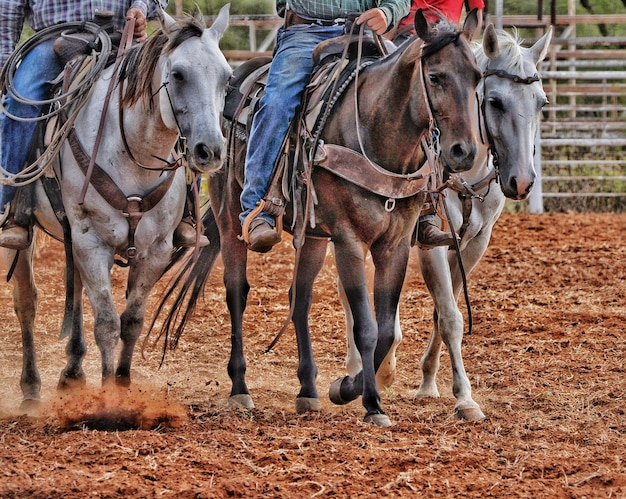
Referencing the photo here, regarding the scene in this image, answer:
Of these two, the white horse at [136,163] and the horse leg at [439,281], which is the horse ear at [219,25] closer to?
the white horse at [136,163]

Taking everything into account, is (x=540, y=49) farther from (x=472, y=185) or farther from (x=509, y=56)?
(x=472, y=185)

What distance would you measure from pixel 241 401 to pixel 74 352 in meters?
1.01

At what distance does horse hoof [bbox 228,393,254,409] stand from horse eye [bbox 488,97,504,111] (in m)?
2.21

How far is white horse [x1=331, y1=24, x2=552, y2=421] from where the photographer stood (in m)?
5.67

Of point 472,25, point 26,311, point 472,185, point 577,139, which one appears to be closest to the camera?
point 472,25

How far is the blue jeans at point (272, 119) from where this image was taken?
567cm

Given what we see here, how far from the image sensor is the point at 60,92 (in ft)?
19.2

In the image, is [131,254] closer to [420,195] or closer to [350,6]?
[420,195]

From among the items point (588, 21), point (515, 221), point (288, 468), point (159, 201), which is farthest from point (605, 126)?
point (288, 468)

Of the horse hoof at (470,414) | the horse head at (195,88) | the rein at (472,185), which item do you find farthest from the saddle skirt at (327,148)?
the horse hoof at (470,414)

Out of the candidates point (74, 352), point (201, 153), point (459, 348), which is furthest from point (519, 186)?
point (74, 352)

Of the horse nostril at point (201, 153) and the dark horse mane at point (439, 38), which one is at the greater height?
the dark horse mane at point (439, 38)

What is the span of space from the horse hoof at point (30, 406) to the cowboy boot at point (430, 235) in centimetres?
241

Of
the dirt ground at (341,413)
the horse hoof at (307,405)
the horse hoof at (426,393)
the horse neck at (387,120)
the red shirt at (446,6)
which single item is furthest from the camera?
the red shirt at (446,6)
